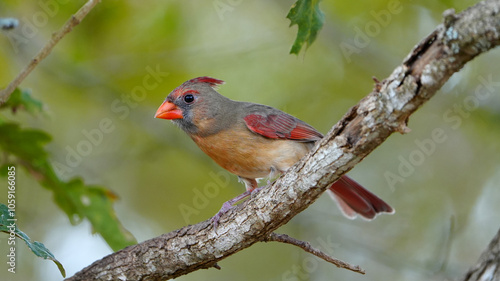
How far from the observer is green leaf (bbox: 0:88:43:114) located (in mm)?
3832

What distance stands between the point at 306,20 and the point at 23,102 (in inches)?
79.1

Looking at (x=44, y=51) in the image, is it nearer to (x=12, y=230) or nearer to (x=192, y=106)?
(x=12, y=230)

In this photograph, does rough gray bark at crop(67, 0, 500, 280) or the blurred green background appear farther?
the blurred green background

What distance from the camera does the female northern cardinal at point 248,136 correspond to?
4363 mm

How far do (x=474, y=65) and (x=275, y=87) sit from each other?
7.61 ft

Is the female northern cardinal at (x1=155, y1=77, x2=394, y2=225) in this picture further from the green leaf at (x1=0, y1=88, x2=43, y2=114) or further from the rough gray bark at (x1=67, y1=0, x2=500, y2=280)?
the green leaf at (x1=0, y1=88, x2=43, y2=114)

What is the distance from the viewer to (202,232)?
3414mm

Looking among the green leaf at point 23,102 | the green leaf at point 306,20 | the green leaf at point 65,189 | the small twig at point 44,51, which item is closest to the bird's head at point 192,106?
the green leaf at point 65,189

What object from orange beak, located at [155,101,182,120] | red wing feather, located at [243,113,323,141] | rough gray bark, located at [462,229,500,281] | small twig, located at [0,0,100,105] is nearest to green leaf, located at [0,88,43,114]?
small twig, located at [0,0,100,105]

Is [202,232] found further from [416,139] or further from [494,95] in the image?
[416,139]

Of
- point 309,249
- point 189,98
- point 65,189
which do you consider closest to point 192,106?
point 189,98

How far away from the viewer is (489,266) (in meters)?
2.55

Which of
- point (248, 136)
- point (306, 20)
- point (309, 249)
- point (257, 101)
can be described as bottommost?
point (309, 249)

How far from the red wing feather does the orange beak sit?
58cm
